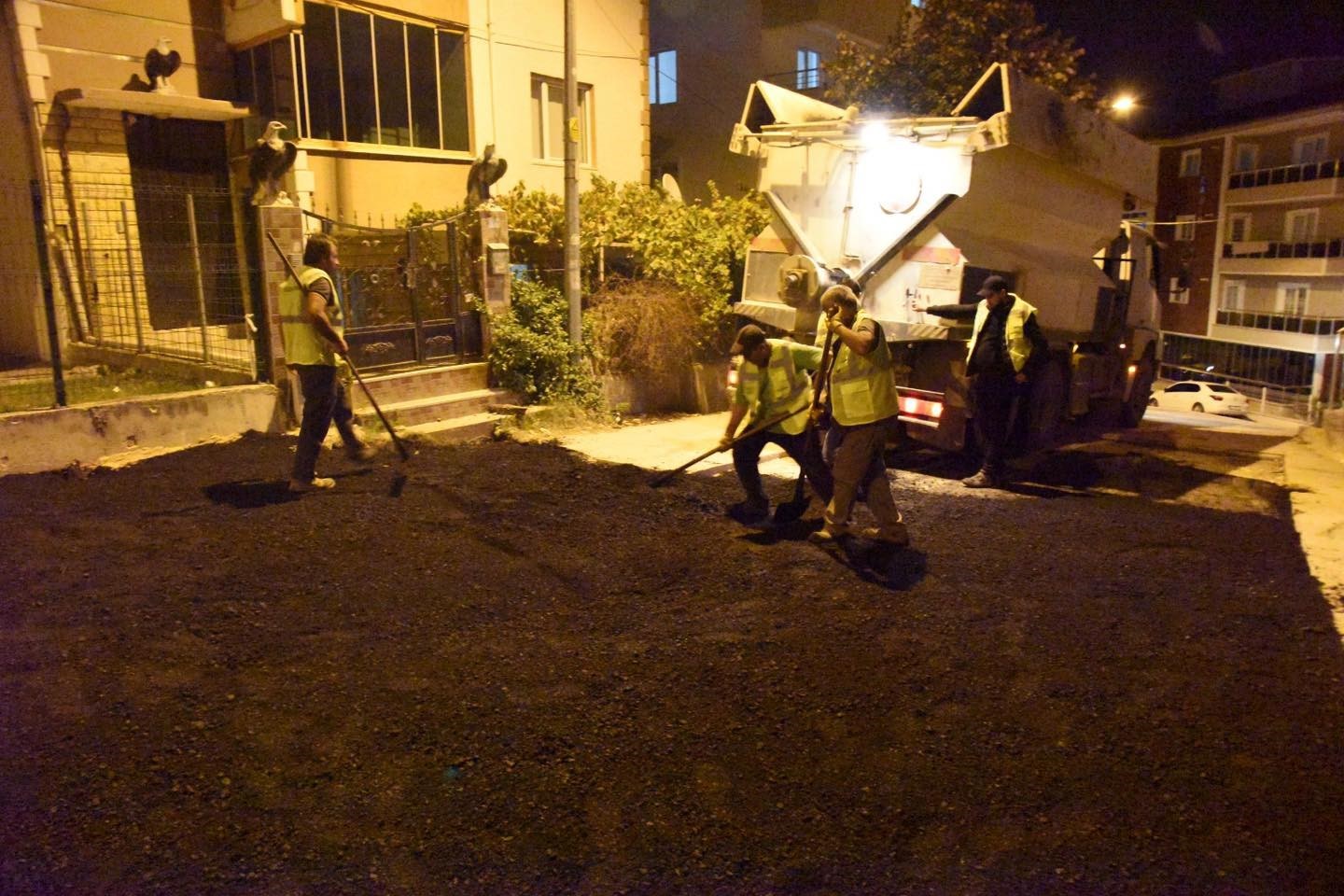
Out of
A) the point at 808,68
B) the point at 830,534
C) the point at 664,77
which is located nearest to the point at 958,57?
the point at 808,68

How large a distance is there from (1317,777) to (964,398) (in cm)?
484

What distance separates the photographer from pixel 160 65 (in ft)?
35.4

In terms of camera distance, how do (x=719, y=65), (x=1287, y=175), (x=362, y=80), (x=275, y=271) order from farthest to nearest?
(x=1287, y=175) → (x=719, y=65) → (x=362, y=80) → (x=275, y=271)

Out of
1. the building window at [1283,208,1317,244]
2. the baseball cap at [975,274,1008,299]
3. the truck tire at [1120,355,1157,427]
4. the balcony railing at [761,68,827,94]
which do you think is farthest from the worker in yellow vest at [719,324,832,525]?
the building window at [1283,208,1317,244]

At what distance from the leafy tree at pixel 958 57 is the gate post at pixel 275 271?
11.9 m

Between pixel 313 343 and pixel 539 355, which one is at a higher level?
pixel 313 343

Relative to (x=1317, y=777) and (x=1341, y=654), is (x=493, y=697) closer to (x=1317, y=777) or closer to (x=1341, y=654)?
(x=1317, y=777)

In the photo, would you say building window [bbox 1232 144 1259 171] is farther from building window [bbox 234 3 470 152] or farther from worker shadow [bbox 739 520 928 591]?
worker shadow [bbox 739 520 928 591]

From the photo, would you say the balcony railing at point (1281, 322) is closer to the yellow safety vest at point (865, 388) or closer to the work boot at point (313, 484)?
the yellow safety vest at point (865, 388)

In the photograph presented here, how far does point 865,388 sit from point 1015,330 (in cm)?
242

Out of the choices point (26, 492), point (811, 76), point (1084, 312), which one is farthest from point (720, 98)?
point (26, 492)

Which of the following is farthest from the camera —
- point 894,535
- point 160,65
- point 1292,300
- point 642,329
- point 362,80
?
point 1292,300

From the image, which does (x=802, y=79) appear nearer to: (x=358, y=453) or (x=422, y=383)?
(x=422, y=383)

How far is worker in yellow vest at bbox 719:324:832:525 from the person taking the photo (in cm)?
615
